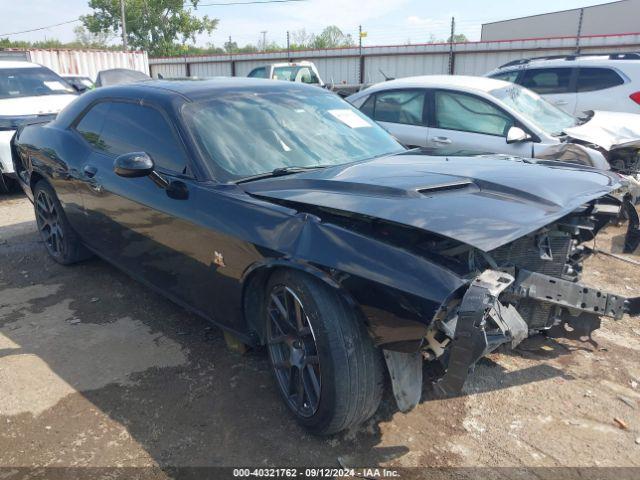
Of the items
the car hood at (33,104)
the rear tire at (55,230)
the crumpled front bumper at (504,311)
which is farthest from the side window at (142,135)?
the car hood at (33,104)

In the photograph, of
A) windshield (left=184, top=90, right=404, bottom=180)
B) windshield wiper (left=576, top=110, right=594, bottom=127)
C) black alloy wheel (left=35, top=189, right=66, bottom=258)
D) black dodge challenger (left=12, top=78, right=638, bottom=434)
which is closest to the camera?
black dodge challenger (left=12, top=78, right=638, bottom=434)

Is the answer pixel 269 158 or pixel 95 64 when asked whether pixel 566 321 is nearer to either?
pixel 269 158

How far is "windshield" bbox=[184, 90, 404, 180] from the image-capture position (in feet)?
10.3

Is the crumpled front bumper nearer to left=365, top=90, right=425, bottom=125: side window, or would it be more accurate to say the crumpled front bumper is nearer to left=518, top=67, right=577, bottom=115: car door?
left=365, top=90, right=425, bottom=125: side window

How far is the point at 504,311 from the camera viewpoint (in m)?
2.29

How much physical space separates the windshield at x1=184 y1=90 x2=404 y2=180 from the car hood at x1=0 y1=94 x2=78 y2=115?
5.25 metres

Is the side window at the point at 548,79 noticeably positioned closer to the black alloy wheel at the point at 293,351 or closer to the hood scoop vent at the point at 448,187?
the hood scoop vent at the point at 448,187

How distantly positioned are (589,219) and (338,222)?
148 centimetres

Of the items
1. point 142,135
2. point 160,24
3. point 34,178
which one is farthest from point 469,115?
point 160,24

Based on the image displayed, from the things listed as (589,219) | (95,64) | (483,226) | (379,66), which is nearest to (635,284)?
(589,219)

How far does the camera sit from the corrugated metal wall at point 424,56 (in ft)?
47.1

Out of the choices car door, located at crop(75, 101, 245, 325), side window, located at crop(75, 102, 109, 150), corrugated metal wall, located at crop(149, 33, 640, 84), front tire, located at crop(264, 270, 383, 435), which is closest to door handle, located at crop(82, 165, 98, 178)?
car door, located at crop(75, 101, 245, 325)

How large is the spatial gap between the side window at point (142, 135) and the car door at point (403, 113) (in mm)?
3400

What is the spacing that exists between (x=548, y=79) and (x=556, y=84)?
0.15 m
